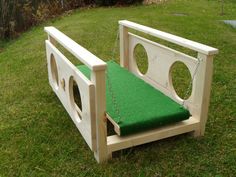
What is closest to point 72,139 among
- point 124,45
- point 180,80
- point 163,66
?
point 163,66

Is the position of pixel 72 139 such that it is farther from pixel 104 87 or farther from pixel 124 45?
pixel 124 45

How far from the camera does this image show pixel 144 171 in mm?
2309

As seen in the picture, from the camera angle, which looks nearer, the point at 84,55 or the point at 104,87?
the point at 104,87

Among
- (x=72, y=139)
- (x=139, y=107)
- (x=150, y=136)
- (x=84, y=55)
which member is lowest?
(x=72, y=139)

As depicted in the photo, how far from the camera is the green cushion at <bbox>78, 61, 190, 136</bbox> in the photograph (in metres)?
2.39

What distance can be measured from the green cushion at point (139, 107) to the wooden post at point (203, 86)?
0.13 meters

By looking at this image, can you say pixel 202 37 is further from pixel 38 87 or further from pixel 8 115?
pixel 8 115

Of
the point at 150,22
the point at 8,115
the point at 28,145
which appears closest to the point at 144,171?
the point at 28,145

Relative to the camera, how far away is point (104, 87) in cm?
216

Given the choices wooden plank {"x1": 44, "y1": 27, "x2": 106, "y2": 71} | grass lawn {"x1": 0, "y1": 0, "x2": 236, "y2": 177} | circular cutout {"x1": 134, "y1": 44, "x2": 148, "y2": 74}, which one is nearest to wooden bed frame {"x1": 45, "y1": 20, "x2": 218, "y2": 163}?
wooden plank {"x1": 44, "y1": 27, "x2": 106, "y2": 71}

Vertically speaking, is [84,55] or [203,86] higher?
[84,55]

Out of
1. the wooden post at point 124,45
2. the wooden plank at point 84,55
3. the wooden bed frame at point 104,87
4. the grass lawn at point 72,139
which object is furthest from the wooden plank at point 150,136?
the wooden post at point 124,45

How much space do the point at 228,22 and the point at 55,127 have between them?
16.4ft

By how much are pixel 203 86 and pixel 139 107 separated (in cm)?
50
